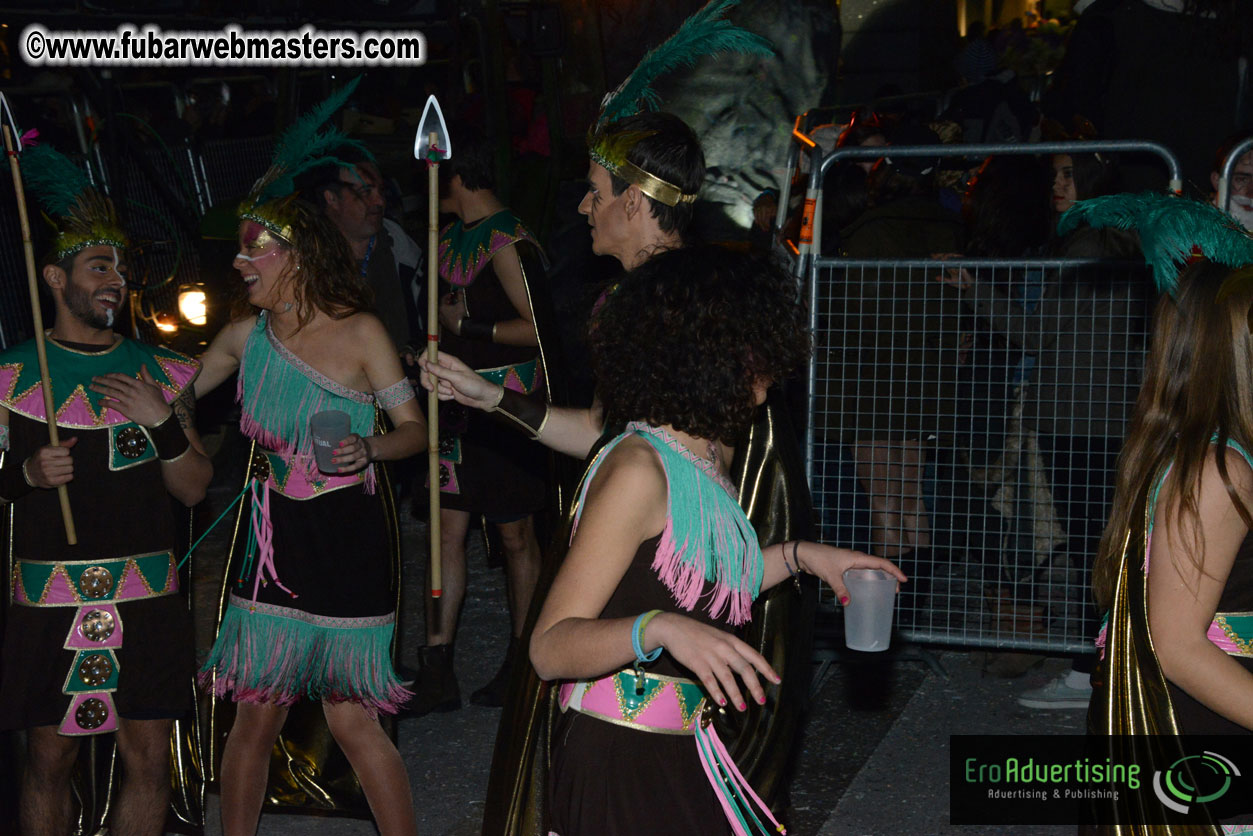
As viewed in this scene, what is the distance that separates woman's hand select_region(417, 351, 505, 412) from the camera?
347 centimetres

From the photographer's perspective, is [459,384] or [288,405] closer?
[459,384]

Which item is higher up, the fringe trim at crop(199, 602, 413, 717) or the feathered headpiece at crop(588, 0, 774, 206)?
the feathered headpiece at crop(588, 0, 774, 206)

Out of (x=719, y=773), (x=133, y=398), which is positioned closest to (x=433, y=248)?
(x=133, y=398)

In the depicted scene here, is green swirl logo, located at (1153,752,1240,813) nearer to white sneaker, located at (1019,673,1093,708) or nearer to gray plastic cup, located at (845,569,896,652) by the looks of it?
gray plastic cup, located at (845,569,896,652)

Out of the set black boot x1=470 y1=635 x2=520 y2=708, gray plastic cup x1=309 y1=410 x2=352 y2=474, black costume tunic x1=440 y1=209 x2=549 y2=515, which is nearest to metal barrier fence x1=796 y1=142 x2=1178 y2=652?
black costume tunic x1=440 y1=209 x2=549 y2=515

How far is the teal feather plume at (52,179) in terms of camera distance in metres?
4.04

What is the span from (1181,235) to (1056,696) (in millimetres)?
3356

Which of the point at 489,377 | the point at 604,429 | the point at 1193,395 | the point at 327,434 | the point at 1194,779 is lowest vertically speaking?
the point at 1194,779

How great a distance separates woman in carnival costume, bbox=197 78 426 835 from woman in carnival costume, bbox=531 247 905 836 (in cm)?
150

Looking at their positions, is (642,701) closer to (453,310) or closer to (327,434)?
(327,434)

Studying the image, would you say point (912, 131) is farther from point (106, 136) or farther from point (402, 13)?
point (106, 136)

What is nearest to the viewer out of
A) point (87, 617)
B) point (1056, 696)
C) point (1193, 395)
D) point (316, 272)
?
point (1193, 395)

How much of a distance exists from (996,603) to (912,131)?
4.53m

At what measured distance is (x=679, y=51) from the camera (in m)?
3.73
